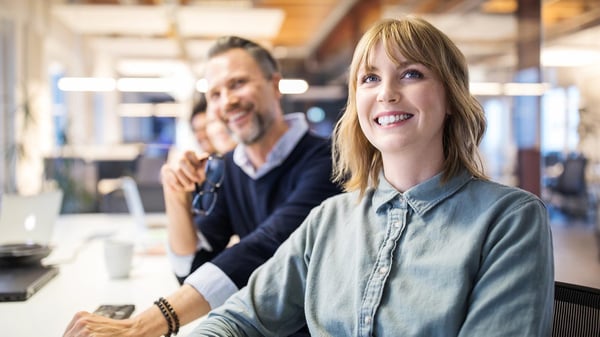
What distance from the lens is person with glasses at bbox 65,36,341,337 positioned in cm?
166

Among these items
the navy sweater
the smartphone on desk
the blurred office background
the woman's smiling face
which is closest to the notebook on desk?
the smartphone on desk

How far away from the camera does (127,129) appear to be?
19.6 m

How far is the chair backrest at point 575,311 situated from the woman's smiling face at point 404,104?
357mm

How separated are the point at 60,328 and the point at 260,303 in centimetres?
53

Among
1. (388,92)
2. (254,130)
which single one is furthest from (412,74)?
(254,130)

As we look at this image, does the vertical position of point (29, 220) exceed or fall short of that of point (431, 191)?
it falls short

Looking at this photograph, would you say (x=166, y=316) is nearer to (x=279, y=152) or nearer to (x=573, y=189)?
(x=279, y=152)

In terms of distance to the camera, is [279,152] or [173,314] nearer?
[173,314]


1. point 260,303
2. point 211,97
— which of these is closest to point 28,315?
point 260,303

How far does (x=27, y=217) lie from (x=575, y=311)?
1.78 metres

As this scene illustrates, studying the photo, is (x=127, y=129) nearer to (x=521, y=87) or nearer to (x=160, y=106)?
(x=160, y=106)

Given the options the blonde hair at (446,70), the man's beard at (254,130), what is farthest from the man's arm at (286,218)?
the blonde hair at (446,70)

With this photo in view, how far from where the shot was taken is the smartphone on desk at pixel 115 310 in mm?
1350

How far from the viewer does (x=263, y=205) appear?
178 cm
